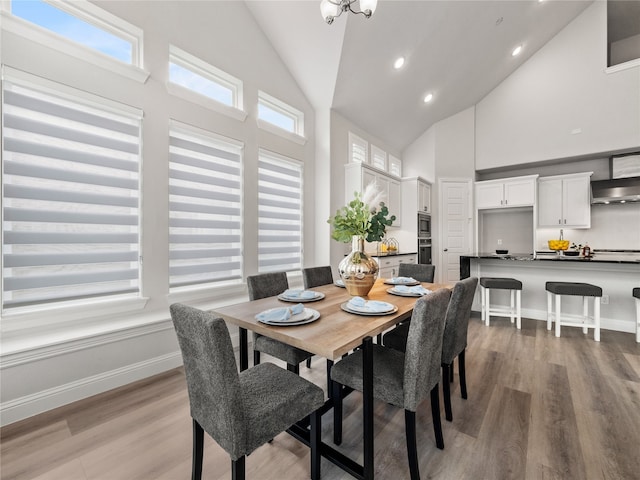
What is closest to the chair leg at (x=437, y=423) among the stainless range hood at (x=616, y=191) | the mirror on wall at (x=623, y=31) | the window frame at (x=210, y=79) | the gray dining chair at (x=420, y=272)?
the gray dining chair at (x=420, y=272)

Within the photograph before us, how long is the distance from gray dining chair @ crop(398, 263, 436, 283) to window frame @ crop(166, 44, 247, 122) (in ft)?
8.46

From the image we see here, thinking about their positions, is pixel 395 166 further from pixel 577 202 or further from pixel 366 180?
pixel 577 202

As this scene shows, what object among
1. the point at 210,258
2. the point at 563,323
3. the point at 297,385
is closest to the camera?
the point at 297,385

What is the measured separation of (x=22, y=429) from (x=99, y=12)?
3.11 m

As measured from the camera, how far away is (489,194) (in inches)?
221

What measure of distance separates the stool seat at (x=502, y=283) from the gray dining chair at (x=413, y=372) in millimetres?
2776

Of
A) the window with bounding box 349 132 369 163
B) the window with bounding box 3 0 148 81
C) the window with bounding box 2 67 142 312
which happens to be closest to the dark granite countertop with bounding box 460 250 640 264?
the window with bounding box 349 132 369 163

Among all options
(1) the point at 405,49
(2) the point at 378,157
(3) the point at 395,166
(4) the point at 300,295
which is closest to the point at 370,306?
(4) the point at 300,295

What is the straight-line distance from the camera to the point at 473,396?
2.21m

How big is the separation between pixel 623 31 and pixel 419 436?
778 cm

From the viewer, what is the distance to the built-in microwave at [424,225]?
5593 mm

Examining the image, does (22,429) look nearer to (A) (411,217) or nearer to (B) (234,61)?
(B) (234,61)

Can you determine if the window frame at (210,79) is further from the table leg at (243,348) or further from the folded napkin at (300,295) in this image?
the table leg at (243,348)

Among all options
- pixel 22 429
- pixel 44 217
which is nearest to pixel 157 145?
pixel 44 217
